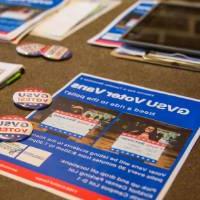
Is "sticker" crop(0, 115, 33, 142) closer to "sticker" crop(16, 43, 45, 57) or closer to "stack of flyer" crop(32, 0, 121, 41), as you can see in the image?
"sticker" crop(16, 43, 45, 57)

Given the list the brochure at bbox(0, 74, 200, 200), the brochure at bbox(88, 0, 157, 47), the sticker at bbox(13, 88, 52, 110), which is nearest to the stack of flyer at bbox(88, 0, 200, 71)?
the brochure at bbox(88, 0, 157, 47)

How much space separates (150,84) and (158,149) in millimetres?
223

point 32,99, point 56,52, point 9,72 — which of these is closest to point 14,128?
point 32,99

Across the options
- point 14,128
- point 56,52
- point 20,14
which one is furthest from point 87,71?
point 20,14

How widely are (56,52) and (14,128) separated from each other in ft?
1.02

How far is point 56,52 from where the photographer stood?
0.91 metres

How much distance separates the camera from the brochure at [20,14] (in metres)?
1.02

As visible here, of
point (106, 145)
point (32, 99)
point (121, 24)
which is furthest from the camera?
point (121, 24)

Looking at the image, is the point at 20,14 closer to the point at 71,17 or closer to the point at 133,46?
the point at 71,17

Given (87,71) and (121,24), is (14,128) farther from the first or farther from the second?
(121,24)

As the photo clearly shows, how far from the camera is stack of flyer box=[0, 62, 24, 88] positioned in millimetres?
805

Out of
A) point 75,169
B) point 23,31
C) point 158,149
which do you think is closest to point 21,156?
point 75,169

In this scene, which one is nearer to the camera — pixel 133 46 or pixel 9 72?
pixel 9 72

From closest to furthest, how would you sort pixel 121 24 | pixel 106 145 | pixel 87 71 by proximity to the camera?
pixel 106 145
pixel 87 71
pixel 121 24
